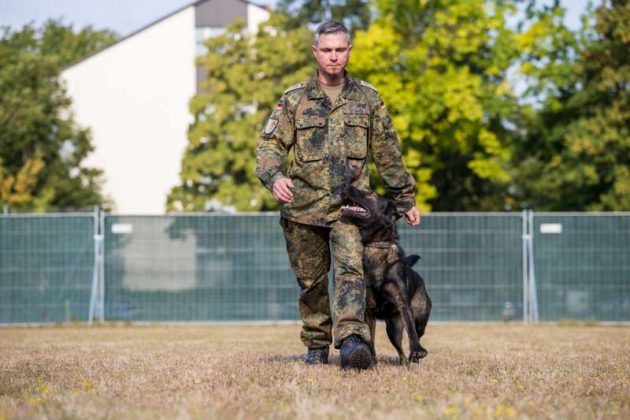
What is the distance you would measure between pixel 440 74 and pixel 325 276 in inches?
1013

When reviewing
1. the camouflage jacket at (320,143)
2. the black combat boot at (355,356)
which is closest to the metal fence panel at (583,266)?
the camouflage jacket at (320,143)

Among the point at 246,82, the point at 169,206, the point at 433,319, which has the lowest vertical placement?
the point at 433,319

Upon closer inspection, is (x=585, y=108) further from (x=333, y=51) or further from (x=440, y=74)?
(x=333, y=51)

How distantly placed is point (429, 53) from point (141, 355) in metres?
25.7

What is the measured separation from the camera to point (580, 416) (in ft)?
15.8

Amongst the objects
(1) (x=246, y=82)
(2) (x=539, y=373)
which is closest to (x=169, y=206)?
(1) (x=246, y=82)

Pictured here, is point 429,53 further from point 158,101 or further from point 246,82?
point 158,101

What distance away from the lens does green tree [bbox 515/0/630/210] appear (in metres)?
31.7

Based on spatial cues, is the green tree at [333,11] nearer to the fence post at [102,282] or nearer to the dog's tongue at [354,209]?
the fence post at [102,282]

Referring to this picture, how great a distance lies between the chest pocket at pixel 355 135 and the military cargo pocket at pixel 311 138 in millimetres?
164

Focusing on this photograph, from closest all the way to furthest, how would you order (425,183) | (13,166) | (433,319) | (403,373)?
(403,373) → (433,319) → (425,183) → (13,166)

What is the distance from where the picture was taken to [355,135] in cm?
730

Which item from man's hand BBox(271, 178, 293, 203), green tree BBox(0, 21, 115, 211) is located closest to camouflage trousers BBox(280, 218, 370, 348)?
man's hand BBox(271, 178, 293, 203)

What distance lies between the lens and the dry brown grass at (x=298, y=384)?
491 cm
